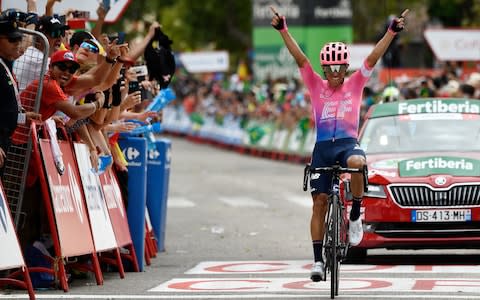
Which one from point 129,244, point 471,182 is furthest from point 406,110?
point 129,244

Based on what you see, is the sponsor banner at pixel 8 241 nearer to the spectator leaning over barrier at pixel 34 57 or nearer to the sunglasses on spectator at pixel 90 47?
the spectator leaning over barrier at pixel 34 57

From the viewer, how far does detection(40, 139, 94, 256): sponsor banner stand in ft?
41.9

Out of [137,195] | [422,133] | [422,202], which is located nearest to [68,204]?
[137,195]

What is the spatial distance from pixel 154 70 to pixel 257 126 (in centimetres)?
3103

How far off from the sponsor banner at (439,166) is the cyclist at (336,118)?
222 cm

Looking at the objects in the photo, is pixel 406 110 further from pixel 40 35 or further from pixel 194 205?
pixel 194 205

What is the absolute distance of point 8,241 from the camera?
1147cm

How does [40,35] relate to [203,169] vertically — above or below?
→ above

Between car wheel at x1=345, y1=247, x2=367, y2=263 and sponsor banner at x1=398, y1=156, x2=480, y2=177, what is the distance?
95cm

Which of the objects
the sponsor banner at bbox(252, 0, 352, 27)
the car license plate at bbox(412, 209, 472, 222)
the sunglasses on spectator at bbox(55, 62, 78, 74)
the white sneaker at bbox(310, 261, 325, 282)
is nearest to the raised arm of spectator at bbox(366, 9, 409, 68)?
the white sneaker at bbox(310, 261, 325, 282)

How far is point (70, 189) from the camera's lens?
1334 centimetres

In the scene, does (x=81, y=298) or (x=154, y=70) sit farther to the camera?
(x=154, y=70)

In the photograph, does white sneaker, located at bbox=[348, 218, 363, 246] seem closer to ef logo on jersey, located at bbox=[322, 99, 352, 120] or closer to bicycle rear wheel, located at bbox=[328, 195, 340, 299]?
bicycle rear wheel, located at bbox=[328, 195, 340, 299]

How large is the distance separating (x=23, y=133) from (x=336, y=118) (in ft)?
8.61
